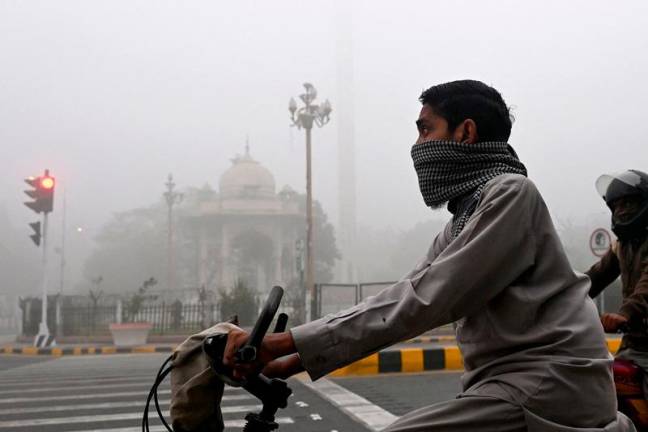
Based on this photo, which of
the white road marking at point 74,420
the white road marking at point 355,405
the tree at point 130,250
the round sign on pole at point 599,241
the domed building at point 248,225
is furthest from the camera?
the tree at point 130,250

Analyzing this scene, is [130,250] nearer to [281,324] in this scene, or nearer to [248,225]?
[248,225]

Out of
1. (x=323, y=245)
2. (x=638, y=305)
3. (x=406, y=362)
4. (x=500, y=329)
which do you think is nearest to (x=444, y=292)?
(x=500, y=329)

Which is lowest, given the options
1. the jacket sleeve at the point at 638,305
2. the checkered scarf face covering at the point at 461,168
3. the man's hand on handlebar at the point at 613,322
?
the man's hand on handlebar at the point at 613,322

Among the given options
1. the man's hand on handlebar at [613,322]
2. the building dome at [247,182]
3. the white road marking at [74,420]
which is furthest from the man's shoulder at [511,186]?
the building dome at [247,182]

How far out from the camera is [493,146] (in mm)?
1758

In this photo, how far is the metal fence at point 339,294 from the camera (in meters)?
18.0

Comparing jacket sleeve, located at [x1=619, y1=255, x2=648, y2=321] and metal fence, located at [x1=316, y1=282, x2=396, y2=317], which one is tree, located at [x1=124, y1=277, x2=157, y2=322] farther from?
jacket sleeve, located at [x1=619, y1=255, x2=648, y2=321]

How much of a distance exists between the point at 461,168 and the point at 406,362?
22.6 feet

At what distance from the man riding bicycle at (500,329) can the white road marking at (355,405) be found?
299 centimetres

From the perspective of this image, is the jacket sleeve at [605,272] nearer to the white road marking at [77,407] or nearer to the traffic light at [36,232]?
the white road marking at [77,407]

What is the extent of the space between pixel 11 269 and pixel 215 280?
57.2 ft

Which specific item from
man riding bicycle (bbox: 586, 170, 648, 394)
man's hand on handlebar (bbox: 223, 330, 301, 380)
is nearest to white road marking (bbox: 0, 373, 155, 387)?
man riding bicycle (bbox: 586, 170, 648, 394)

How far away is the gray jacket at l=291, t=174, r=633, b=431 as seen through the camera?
1.49 meters

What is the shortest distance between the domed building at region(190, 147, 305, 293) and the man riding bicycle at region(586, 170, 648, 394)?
50.6 metres
